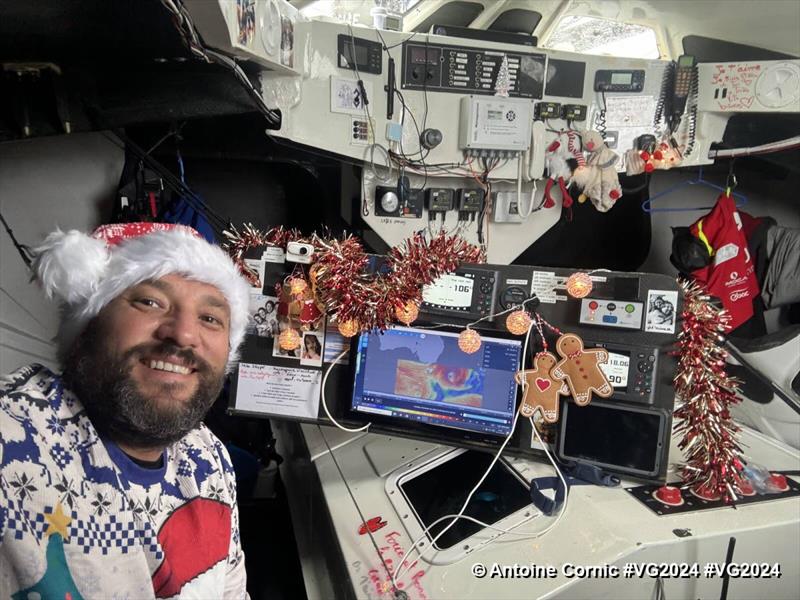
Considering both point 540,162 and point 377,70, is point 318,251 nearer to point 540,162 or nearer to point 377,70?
point 377,70

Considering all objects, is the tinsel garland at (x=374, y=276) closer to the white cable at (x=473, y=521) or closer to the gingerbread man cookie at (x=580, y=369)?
the gingerbread man cookie at (x=580, y=369)

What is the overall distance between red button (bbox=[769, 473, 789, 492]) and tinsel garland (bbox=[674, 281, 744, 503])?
0.11 m

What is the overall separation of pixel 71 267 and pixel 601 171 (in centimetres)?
200

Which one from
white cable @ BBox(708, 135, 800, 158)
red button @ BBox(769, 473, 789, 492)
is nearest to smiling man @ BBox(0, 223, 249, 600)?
red button @ BBox(769, 473, 789, 492)

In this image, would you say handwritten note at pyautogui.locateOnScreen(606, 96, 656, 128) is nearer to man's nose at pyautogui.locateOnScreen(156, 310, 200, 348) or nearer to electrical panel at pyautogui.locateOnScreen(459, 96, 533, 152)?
electrical panel at pyautogui.locateOnScreen(459, 96, 533, 152)

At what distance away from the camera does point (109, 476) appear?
86 cm

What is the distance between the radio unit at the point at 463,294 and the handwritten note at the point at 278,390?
0.36m

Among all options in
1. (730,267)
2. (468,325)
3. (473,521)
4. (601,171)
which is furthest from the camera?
(601,171)

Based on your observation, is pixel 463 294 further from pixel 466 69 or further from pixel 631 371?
pixel 466 69

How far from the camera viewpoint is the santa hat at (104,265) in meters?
0.93

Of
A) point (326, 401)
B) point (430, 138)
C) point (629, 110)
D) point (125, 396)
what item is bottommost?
point (326, 401)

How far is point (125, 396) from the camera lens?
0.87m

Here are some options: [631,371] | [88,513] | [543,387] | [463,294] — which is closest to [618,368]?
[631,371]

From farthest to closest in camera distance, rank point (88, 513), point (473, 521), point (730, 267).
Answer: point (730, 267) < point (473, 521) < point (88, 513)
